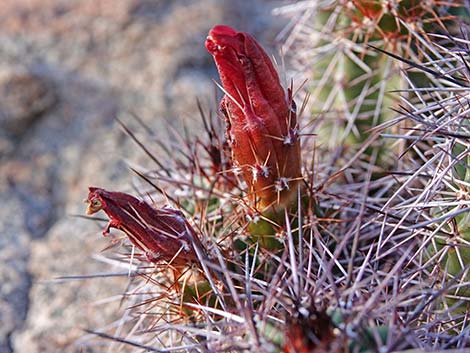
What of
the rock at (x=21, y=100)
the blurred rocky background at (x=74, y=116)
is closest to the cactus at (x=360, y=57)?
the blurred rocky background at (x=74, y=116)

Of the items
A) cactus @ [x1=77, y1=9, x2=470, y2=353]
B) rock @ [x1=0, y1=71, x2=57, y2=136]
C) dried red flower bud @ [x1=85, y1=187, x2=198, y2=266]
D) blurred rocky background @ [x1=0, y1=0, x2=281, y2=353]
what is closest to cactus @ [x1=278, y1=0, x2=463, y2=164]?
cactus @ [x1=77, y1=9, x2=470, y2=353]

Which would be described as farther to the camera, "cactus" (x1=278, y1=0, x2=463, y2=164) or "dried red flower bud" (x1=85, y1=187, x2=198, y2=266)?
"cactus" (x1=278, y1=0, x2=463, y2=164)

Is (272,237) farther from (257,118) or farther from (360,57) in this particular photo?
(360,57)

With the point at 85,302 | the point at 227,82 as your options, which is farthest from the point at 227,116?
the point at 85,302

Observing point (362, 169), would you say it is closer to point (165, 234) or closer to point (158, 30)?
point (165, 234)

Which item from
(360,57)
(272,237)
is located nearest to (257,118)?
(272,237)

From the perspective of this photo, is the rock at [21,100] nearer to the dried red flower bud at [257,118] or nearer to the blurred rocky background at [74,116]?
the blurred rocky background at [74,116]

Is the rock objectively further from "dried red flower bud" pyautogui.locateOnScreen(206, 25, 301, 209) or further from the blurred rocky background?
"dried red flower bud" pyautogui.locateOnScreen(206, 25, 301, 209)
